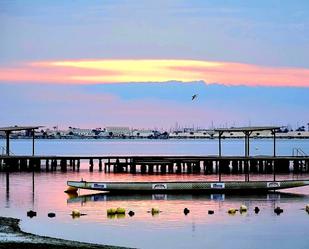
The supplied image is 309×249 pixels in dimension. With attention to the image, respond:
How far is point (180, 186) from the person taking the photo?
210 ft

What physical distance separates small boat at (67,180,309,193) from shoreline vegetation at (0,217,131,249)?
22611mm

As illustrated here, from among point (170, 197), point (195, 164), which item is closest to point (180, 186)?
point (170, 197)

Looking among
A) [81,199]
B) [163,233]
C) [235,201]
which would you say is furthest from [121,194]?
[163,233]

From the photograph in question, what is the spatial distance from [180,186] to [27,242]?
31692 mm

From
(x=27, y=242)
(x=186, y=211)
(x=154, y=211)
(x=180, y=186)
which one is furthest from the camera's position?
(x=180, y=186)

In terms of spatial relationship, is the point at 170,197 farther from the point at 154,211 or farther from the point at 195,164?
the point at 195,164

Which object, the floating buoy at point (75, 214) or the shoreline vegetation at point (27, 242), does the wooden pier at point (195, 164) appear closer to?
the floating buoy at point (75, 214)

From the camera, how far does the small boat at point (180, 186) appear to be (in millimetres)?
63469

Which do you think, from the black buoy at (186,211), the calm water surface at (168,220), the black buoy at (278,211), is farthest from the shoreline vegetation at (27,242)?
the black buoy at (278,211)

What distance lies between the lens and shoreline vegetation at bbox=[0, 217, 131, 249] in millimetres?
31402

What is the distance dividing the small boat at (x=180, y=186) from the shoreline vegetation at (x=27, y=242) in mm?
22611

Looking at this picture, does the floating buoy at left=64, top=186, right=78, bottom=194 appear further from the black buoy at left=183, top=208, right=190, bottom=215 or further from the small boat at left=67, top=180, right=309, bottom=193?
the black buoy at left=183, top=208, right=190, bottom=215

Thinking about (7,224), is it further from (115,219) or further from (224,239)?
(224,239)

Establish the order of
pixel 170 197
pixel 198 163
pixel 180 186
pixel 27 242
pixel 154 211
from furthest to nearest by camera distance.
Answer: pixel 198 163
pixel 180 186
pixel 170 197
pixel 154 211
pixel 27 242
